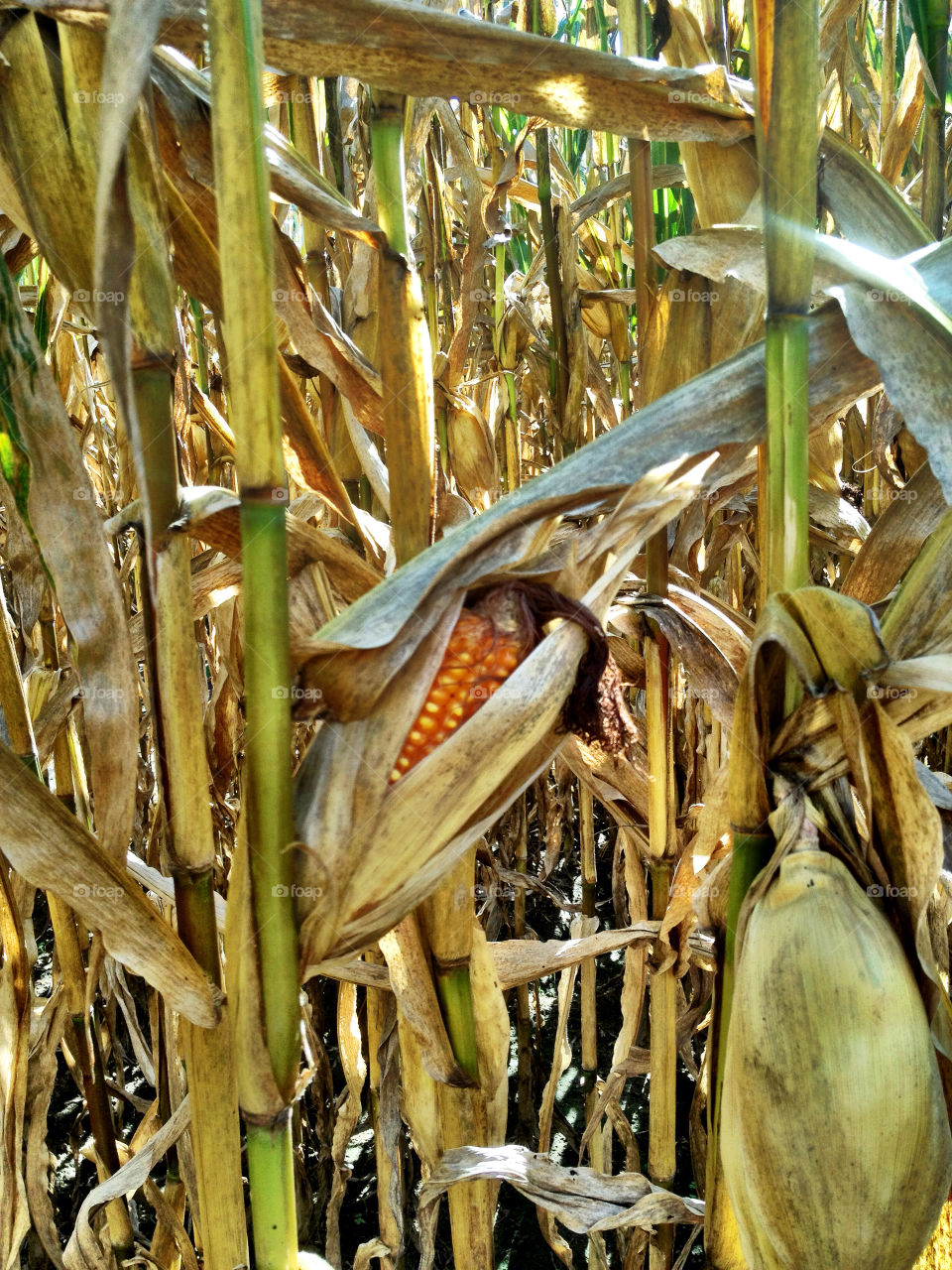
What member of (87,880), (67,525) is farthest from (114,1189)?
(67,525)

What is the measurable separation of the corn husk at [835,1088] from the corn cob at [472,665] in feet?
0.84

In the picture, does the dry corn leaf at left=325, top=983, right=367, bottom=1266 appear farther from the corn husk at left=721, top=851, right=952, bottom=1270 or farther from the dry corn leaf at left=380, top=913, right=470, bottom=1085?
the corn husk at left=721, top=851, right=952, bottom=1270

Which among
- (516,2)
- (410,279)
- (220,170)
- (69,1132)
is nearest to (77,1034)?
(69,1132)

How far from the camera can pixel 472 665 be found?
74 cm

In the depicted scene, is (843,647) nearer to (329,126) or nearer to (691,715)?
(329,126)

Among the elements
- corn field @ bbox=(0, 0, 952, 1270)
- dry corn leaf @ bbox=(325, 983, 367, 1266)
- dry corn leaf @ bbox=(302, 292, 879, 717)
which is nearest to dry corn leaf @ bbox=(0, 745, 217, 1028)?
corn field @ bbox=(0, 0, 952, 1270)

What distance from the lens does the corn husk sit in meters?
0.67

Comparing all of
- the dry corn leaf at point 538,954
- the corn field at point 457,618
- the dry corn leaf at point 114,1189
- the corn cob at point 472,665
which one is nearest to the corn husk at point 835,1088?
the corn field at point 457,618

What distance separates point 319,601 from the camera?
0.93m

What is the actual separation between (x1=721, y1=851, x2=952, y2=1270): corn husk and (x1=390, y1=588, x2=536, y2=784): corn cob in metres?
0.26

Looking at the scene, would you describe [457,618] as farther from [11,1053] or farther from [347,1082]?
[347,1082]

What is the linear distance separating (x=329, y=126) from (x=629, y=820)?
3.78 feet

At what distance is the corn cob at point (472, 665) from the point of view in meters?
0.72

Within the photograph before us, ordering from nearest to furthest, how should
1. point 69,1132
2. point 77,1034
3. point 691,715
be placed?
point 77,1034 → point 691,715 → point 69,1132
